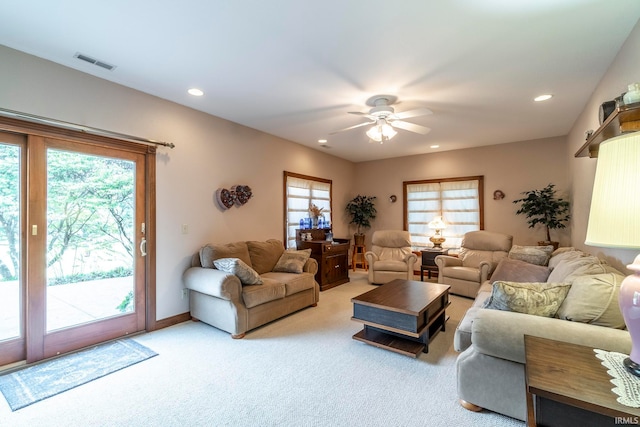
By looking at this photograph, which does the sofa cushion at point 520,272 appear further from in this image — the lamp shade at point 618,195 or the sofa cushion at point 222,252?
the sofa cushion at point 222,252

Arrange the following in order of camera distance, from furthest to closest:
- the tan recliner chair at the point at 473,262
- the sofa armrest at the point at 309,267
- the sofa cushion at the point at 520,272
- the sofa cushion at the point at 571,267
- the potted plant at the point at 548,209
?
the potted plant at the point at 548,209
the tan recliner chair at the point at 473,262
the sofa armrest at the point at 309,267
the sofa cushion at the point at 520,272
the sofa cushion at the point at 571,267

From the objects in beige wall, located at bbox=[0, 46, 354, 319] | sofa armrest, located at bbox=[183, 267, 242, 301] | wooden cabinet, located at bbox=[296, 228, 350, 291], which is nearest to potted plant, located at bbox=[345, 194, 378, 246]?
wooden cabinet, located at bbox=[296, 228, 350, 291]

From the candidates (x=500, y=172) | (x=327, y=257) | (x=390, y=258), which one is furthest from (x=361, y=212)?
(x=500, y=172)

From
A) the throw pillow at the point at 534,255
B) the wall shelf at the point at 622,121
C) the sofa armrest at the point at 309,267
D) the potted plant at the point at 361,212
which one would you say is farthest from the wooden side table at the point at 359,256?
the wall shelf at the point at 622,121

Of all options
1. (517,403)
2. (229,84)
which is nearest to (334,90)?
(229,84)

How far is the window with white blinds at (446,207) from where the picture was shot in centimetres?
593

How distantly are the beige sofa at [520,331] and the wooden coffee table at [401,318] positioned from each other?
2.29ft

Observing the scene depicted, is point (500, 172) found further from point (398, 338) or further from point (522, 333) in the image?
point (522, 333)

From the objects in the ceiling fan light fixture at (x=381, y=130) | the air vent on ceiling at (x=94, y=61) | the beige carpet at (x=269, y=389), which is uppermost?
the air vent on ceiling at (x=94, y=61)

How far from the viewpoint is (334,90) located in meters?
3.19

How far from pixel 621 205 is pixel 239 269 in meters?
3.07

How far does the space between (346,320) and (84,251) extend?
2.96m

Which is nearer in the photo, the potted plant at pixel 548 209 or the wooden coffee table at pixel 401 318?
the wooden coffee table at pixel 401 318

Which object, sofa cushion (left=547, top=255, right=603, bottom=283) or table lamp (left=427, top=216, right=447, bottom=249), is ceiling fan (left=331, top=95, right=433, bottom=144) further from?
table lamp (left=427, top=216, right=447, bottom=249)
